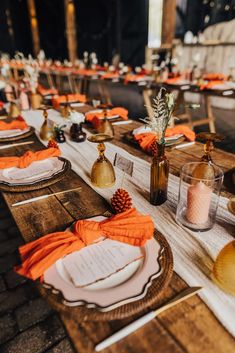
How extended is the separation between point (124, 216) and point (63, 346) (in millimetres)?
818

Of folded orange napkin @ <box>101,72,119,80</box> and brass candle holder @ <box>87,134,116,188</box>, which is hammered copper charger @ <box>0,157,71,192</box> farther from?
folded orange napkin @ <box>101,72,119,80</box>

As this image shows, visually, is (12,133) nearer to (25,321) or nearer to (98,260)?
(25,321)

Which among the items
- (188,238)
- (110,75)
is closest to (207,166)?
(188,238)

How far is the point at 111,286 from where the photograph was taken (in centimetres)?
57

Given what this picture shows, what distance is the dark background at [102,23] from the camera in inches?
330

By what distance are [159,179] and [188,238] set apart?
0.23 m

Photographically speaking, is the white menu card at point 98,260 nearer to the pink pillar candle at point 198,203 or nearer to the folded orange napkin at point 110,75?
the pink pillar candle at point 198,203

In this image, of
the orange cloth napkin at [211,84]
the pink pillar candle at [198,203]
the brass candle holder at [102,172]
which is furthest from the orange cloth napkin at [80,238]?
the orange cloth napkin at [211,84]

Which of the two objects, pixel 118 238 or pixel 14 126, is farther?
pixel 14 126

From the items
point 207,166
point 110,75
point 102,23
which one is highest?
point 102,23

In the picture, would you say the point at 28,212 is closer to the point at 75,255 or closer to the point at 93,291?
the point at 75,255

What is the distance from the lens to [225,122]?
4352mm

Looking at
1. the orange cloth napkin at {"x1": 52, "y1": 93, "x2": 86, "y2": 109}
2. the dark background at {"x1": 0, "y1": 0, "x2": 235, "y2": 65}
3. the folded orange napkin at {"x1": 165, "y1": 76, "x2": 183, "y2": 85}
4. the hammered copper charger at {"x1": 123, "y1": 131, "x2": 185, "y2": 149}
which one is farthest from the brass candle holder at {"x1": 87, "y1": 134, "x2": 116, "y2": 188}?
the dark background at {"x1": 0, "y1": 0, "x2": 235, "y2": 65}

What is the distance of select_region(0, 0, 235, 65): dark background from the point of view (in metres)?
8.39
